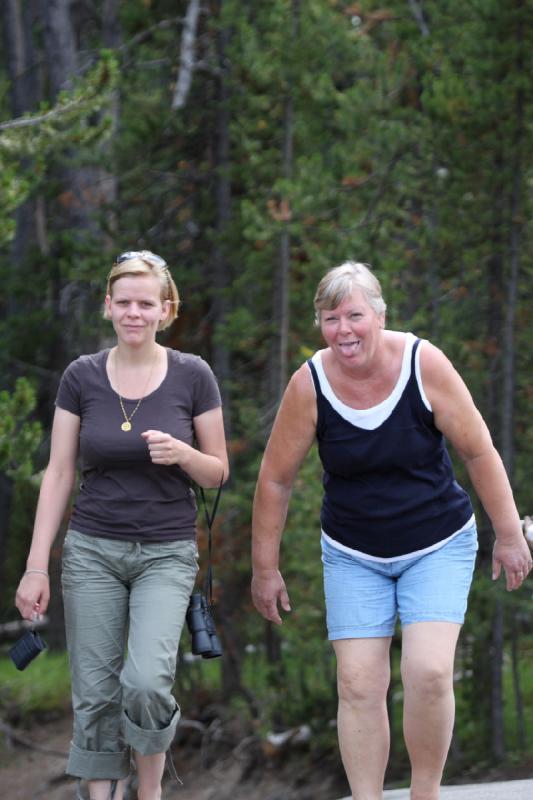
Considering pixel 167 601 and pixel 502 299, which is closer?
pixel 167 601

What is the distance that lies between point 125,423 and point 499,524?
1299 millimetres

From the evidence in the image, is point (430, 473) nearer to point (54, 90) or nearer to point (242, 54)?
point (242, 54)

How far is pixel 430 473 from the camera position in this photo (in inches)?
163

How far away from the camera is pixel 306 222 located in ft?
39.8

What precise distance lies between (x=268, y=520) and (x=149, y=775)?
94 cm

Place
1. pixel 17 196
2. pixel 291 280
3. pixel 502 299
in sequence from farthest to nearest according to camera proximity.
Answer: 1. pixel 291 280
2. pixel 502 299
3. pixel 17 196

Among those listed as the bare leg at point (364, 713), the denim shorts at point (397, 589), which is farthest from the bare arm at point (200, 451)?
the bare leg at point (364, 713)

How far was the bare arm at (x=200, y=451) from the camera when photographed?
4090mm

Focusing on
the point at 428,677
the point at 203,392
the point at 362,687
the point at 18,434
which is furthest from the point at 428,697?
the point at 18,434

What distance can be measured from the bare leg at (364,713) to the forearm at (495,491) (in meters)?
0.57

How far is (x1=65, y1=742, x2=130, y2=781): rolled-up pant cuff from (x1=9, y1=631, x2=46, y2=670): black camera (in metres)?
0.34

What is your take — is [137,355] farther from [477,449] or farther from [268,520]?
[477,449]

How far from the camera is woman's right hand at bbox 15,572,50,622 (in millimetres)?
4250

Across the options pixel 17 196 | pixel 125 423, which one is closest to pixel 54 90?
pixel 17 196
